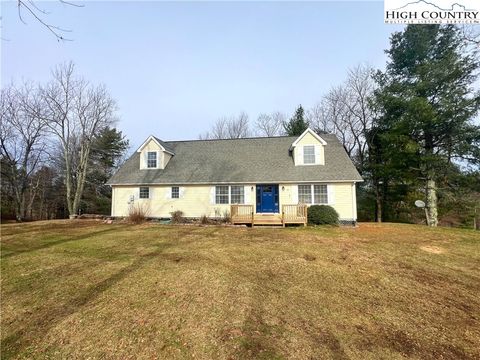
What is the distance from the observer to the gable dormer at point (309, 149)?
17344 mm

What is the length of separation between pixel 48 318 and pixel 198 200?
41.5 ft

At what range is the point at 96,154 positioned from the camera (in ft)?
97.8

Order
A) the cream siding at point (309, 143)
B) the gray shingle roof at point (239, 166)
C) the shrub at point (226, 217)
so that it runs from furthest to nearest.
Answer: the cream siding at point (309, 143) < the gray shingle roof at point (239, 166) < the shrub at point (226, 217)

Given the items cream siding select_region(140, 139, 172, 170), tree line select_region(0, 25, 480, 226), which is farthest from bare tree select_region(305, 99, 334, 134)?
cream siding select_region(140, 139, 172, 170)

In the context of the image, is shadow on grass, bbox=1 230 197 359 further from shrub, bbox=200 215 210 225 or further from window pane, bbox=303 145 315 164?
window pane, bbox=303 145 315 164

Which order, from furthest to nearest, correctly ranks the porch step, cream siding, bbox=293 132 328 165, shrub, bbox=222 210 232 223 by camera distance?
cream siding, bbox=293 132 328 165, shrub, bbox=222 210 232 223, the porch step

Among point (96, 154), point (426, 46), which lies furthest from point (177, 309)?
point (96, 154)

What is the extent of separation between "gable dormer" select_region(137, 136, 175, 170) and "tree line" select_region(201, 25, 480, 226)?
1597 centimetres

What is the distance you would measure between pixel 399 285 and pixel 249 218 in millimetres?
9665

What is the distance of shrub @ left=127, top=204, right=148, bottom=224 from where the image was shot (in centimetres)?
1681

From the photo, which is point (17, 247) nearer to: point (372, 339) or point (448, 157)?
point (372, 339)

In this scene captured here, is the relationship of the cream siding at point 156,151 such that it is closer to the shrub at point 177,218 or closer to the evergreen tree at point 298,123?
the shrub at point 177,218

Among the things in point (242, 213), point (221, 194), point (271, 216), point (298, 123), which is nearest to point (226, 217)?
point (242, 213)

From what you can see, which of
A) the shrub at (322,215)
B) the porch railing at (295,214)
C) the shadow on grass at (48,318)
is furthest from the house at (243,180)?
the shadow on grass at (48,318)
